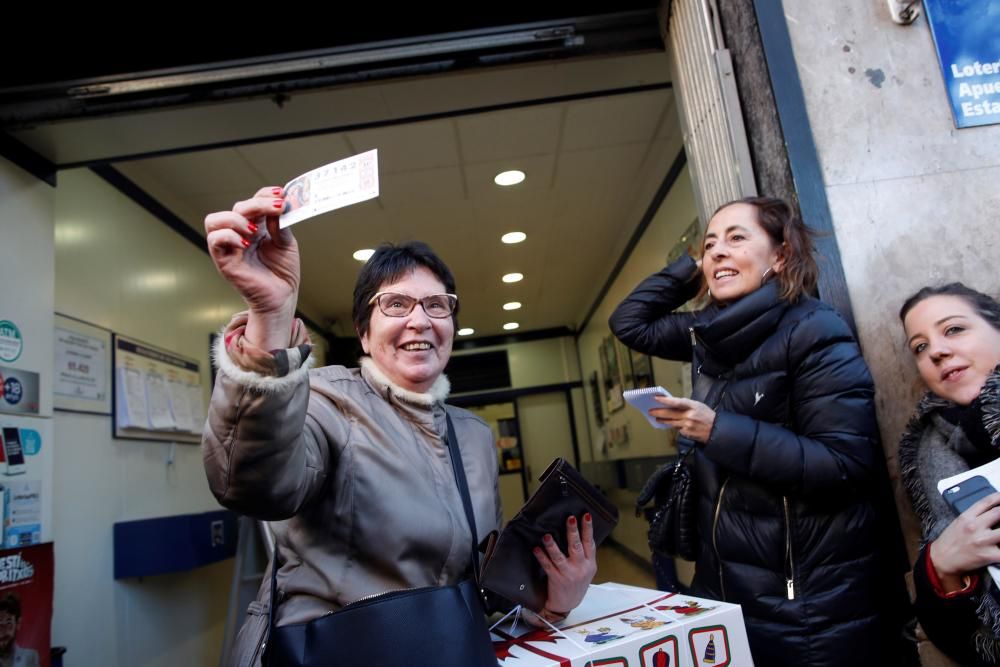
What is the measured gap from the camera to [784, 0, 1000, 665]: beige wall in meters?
1.85

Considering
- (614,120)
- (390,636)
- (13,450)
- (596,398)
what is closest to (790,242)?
(390,636)

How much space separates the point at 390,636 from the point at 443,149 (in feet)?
11.5

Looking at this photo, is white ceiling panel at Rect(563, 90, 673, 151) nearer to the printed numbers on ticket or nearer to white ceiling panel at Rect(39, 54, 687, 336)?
white ceiling panel at Rect(39, 54, 687, 336)

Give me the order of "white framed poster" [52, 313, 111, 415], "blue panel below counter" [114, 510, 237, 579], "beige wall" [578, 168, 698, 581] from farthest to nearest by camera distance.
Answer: "beige wall" [578, 168, 698, 581], "blue panel below counter" [114, 510, 237, 579], "white framed poster" [52, 313, 111, 415]

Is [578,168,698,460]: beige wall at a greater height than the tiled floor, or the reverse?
[578,168,698,460]: beige wall

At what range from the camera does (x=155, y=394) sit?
3.90 m

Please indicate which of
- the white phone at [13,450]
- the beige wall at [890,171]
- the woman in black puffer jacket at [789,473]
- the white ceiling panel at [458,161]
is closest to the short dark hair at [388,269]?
the woman in black puffer jacket at [789,473]

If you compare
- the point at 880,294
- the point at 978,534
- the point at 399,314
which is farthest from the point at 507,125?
the point at 978,534

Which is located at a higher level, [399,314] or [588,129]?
[588,129]

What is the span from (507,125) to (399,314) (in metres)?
2.78

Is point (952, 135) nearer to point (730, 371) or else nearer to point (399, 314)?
point (730, 371)

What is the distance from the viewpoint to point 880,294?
6.09 ft

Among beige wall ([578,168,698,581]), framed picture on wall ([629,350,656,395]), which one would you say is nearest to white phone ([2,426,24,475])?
beige wall ([578,168,698,581])

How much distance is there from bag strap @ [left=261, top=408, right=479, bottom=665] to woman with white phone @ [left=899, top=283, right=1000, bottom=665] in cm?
86
